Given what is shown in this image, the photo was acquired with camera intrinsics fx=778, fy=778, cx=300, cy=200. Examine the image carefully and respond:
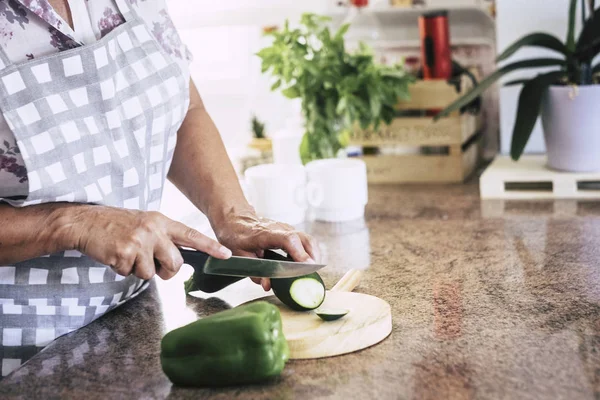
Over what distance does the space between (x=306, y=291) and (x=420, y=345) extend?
0.62ft

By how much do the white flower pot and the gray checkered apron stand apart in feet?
3.31

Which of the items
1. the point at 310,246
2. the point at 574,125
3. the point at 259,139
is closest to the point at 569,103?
the point at 574,125

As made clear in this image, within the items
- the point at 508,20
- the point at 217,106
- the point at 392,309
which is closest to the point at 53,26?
the point at 392,309

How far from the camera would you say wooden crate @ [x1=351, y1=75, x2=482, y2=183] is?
2.17m

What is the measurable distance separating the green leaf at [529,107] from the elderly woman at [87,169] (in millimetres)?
811

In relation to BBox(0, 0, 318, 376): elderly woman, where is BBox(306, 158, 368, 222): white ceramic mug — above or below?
below

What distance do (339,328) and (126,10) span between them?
2.08 feet

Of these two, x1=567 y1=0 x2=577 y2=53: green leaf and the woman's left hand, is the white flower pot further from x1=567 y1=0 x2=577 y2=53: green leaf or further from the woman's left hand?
the woman's left hand

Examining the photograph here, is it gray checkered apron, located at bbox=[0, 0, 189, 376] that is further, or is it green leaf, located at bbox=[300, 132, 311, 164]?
green leaf, located at bbox=[300, 132, 311, 164]

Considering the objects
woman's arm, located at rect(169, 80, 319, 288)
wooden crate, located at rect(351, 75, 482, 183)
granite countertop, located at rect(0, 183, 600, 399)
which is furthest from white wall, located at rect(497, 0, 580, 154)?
woman's arm, located at rect(169, 80, 319, 288)

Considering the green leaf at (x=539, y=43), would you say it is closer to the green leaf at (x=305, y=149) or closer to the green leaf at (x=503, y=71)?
the green leaf at (x=503, y=71)

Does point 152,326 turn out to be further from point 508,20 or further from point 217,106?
point 217,106

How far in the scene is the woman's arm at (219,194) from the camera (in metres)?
1.28

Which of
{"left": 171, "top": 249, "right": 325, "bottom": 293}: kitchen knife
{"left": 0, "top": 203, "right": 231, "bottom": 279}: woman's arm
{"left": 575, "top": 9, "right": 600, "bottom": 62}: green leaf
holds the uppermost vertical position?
{"left": 575, "top": 9, "right": 600, "bottom": 62}: green leaf
